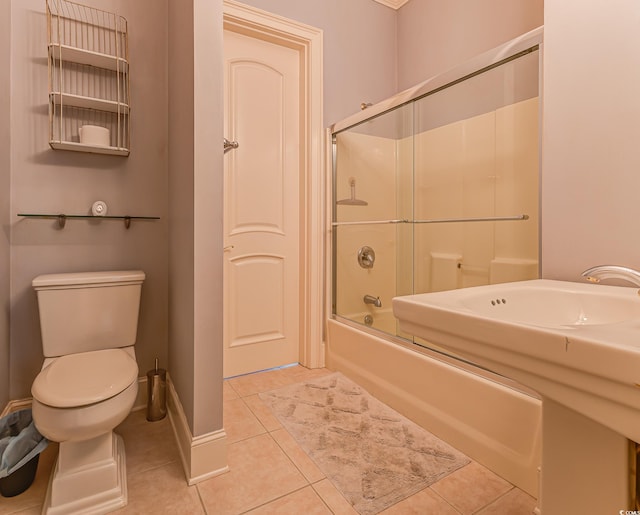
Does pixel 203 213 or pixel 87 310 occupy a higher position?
pixel 203 213

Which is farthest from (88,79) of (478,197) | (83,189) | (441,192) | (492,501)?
(492,501)

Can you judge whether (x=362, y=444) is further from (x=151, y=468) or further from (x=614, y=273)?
(x=614, y=273)

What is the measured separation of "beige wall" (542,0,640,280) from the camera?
1.05 m

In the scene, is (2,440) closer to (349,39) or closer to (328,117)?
(328,117)

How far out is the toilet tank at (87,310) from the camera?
151 cm

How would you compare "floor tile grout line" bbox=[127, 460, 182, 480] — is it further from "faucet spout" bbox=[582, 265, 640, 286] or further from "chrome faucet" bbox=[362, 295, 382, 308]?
"faucet spout" bbox=[582, 265, 640, 286]

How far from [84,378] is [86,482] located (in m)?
0.34

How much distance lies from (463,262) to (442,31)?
1635mm

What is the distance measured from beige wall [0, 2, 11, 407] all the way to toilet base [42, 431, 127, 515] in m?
0.65

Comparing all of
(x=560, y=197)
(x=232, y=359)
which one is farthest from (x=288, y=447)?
(x=560, y=197)

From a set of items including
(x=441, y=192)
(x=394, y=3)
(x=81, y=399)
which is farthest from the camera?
(x=394, y=3)

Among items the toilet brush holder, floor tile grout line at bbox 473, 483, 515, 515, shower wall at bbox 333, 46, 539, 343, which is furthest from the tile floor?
shower wall at bbox 333, 46, 539, 343

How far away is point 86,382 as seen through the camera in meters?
1.21

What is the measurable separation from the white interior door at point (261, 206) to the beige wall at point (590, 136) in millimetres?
1542
